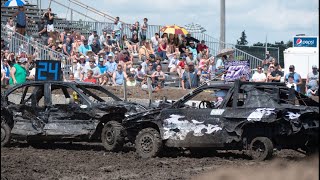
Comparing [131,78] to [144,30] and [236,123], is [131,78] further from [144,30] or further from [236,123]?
[236,123]

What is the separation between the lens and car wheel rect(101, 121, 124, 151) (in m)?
14.2

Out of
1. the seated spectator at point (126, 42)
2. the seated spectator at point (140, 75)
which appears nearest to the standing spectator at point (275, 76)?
the seated spectator at point (140, 75)

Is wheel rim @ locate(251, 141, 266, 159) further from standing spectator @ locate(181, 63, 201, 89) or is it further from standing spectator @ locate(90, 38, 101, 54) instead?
standing spectator @ locate(90, 38, 101, 54)

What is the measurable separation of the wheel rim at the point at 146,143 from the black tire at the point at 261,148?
193cm

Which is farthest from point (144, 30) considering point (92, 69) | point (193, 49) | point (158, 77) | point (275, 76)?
point (275, 76)

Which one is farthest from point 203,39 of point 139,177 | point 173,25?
point 139,177

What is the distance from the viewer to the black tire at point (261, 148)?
1239 cm

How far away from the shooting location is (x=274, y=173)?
366 centimetres

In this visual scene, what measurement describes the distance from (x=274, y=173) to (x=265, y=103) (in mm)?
9222

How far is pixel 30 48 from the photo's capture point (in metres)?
25.9

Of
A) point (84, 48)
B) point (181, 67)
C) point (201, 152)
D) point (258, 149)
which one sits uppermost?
point (84, 48)

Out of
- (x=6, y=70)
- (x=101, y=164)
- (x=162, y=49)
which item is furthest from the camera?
(x=162, y=49)

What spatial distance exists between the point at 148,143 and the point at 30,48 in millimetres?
13466

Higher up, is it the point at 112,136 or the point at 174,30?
the point at 174,30
